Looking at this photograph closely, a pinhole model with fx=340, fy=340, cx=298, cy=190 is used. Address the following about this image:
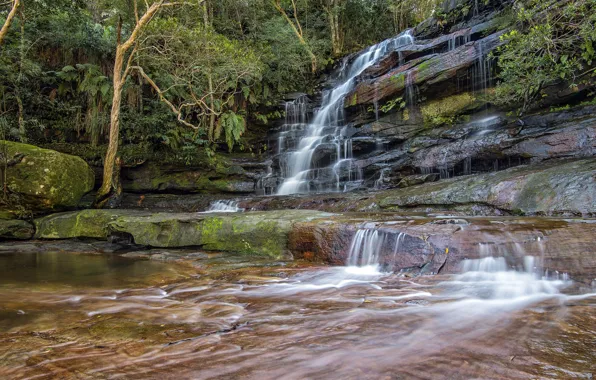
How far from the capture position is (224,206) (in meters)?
10.8

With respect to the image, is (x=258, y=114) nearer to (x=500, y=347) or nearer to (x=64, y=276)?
(x=64, y=276)

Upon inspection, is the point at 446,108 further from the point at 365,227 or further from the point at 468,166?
the point at 365,227

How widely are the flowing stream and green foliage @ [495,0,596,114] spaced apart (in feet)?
17.0

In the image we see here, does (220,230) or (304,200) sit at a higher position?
Result: (304,200)

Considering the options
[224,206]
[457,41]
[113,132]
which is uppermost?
[457,41]

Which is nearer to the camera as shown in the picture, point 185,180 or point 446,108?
point 446,108

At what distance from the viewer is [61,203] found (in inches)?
→ 359

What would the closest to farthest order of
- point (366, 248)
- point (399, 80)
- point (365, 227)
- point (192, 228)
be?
1. point (366, 248)
2. point (365, 227)
3. point (192, 228)
4. point (399, 80)

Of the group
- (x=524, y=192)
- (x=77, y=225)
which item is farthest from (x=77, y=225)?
(x=524, y=192)

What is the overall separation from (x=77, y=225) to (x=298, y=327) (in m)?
7.72

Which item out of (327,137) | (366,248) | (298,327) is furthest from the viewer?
(327,137)

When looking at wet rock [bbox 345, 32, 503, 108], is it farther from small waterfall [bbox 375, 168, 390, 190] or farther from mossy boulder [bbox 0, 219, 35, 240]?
mossy boulder [bbox 0, 219, 35, 240]

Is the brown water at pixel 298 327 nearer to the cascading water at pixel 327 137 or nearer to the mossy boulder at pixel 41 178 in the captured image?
the mossy boulder at pixel 41 178

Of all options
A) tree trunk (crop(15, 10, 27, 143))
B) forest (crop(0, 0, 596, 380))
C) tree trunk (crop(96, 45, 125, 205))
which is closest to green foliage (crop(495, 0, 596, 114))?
forest (crop(0, 0, 596, 380))
